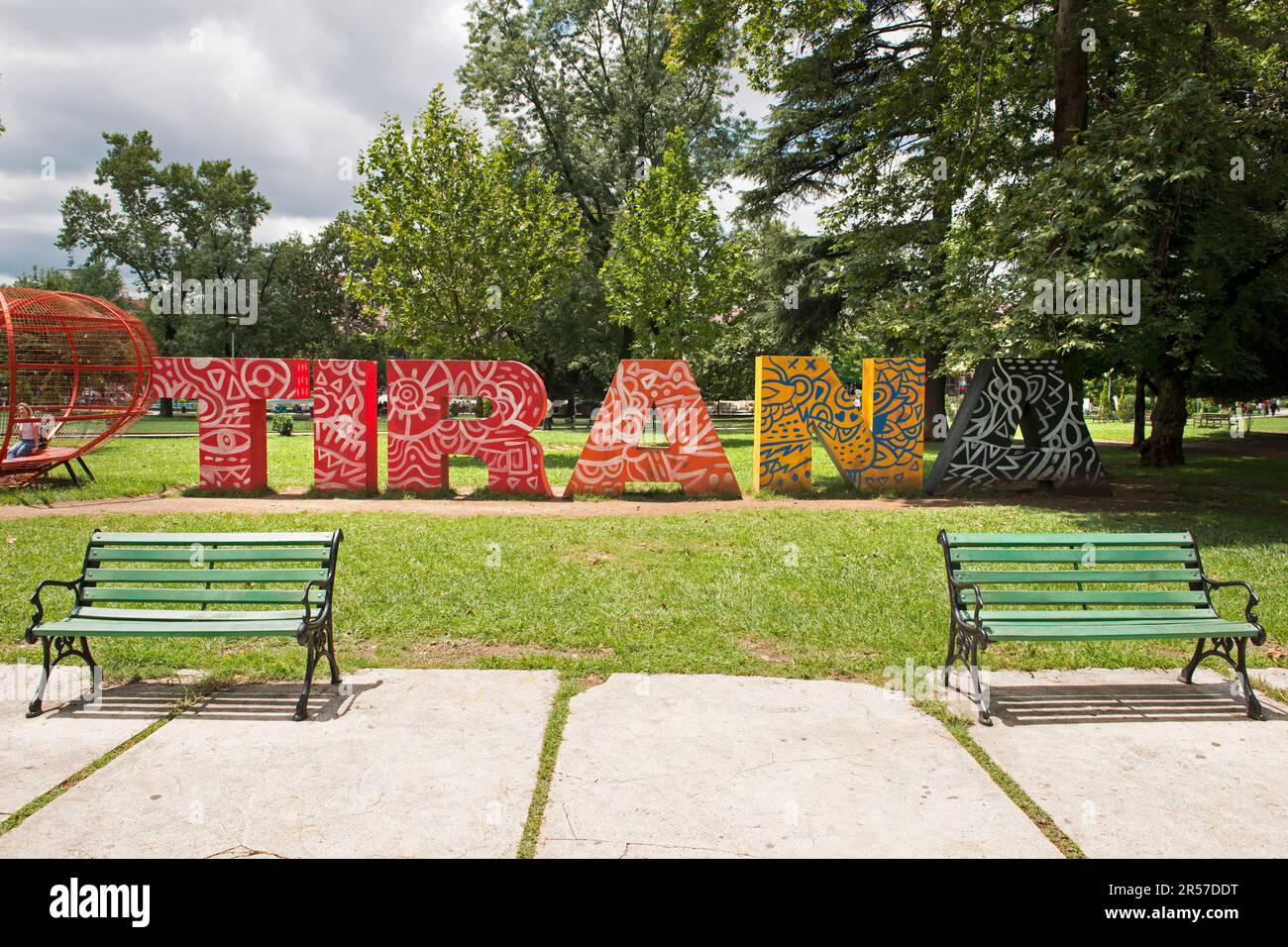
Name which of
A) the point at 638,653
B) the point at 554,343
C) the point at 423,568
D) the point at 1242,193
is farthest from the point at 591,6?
the point at 638,653

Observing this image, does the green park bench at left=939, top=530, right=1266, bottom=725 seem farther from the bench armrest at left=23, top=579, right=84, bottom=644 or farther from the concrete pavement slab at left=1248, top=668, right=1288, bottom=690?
the bench armrest at left=23, top=579, right=84, bottom=644

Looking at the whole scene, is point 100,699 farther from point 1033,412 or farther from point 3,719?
point 1033,412

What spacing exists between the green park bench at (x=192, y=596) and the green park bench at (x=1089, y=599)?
417cm

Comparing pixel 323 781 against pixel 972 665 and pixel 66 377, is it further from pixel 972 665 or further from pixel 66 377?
pixel 66 377

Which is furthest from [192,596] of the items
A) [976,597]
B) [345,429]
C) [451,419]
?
[345,429]

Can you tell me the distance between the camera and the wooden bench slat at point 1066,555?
5262 mm

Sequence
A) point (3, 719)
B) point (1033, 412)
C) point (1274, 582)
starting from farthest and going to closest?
point (1033, 412) → point (1274, 582) → point (3, 719)

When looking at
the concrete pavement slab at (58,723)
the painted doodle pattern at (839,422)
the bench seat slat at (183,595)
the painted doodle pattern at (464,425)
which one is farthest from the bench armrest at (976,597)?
the painted doodle pattern at (464,425)

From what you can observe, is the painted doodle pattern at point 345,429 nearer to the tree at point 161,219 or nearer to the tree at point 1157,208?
the tree at point 1157,208

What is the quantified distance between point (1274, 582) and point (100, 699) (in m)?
10.3

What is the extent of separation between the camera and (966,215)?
16.2 meters

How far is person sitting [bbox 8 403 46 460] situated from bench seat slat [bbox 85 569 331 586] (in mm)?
11765

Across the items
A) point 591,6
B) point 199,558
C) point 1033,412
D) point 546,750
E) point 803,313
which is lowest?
point 546,750

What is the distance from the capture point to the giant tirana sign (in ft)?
44.2
